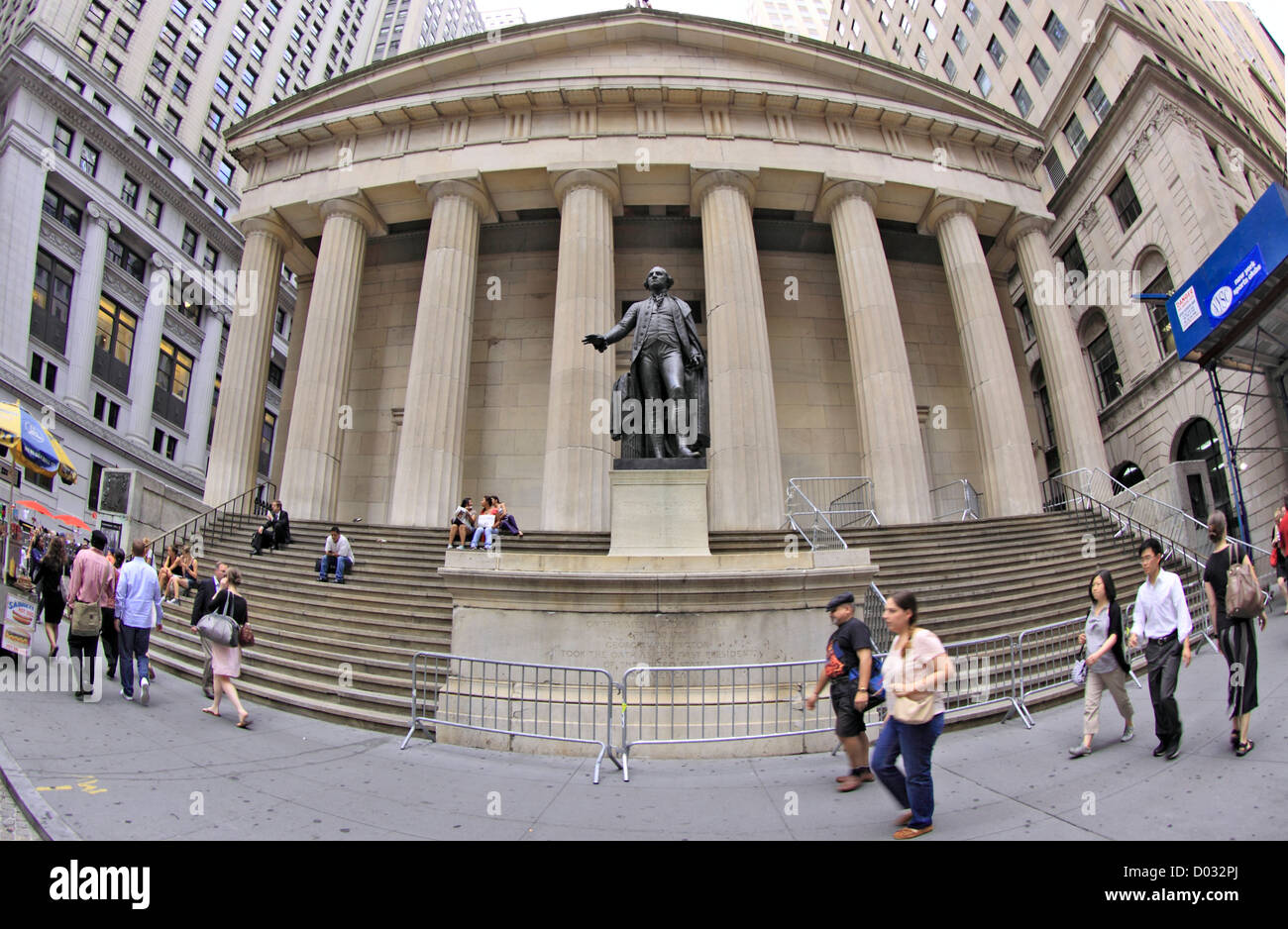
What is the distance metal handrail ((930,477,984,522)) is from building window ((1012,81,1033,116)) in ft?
69.2

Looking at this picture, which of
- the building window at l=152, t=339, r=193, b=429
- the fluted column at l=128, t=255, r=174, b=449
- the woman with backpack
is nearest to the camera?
the woman with backpack

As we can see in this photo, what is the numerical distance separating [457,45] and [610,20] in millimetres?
5672

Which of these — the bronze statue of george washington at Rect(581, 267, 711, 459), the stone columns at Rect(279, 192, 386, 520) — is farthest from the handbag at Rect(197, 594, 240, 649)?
the stone columns at Rect(279, 192, 386, 520)

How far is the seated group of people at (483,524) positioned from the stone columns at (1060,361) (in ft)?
57.7

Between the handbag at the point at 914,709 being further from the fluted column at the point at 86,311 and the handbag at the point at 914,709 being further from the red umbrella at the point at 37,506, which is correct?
the fluted column at the point at 86,311

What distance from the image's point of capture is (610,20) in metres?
24.8

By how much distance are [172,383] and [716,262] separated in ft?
128

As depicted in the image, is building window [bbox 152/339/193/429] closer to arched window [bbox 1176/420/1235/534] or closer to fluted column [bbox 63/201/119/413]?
fluted column [bbox 63/201/119/413]

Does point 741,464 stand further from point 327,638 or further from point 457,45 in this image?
point 457,45

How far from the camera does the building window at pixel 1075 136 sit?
2888cm

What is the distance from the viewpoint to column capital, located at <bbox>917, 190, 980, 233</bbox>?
23.1 meters

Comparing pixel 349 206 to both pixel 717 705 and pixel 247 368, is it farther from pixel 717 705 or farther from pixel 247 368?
pixel 717 705

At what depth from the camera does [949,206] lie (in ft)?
76.4

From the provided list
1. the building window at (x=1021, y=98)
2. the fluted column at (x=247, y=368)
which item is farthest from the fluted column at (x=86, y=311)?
the building window at (x=1021, y=98)
